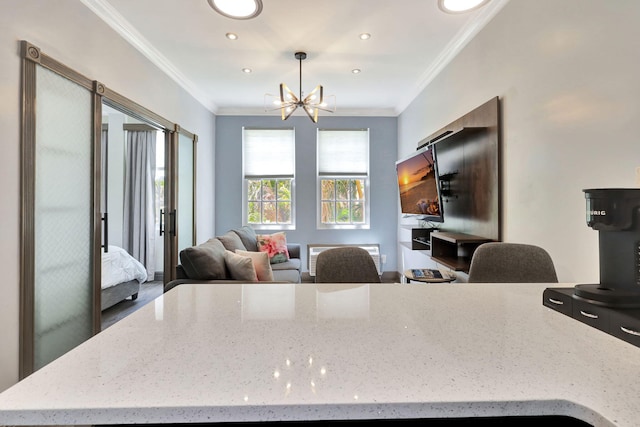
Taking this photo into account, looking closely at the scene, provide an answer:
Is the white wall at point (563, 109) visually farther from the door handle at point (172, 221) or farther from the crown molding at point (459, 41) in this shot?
the door handle at point (172, 221)

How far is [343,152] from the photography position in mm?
5172

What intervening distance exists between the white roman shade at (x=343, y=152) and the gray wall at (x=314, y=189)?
0.32 feet

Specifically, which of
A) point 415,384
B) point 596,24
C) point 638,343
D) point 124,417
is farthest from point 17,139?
point 596,24

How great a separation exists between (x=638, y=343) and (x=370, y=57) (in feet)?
10.7

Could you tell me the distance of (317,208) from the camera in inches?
202

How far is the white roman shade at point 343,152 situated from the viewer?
16.9 feet

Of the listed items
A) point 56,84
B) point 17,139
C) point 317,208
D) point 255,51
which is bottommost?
point 317,208

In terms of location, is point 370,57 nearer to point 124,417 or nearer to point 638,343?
point 638,343

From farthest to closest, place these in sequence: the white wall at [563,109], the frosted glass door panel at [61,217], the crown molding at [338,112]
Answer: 1. the crown molding at [338,112]
2. the frosted glass door panel at [61,217]
3. the white wall at [563,109]

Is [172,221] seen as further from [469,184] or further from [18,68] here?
[469,184]

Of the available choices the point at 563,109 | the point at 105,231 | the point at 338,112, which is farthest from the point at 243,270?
the point at 338,112

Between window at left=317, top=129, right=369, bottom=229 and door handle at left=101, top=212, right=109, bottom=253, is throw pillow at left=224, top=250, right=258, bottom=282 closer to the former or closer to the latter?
door handle at left=101, top=212, right=109, bottom=253

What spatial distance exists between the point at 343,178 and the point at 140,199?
129 inches

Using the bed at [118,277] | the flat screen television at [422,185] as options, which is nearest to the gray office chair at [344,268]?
the flat screen television at [422,185]
